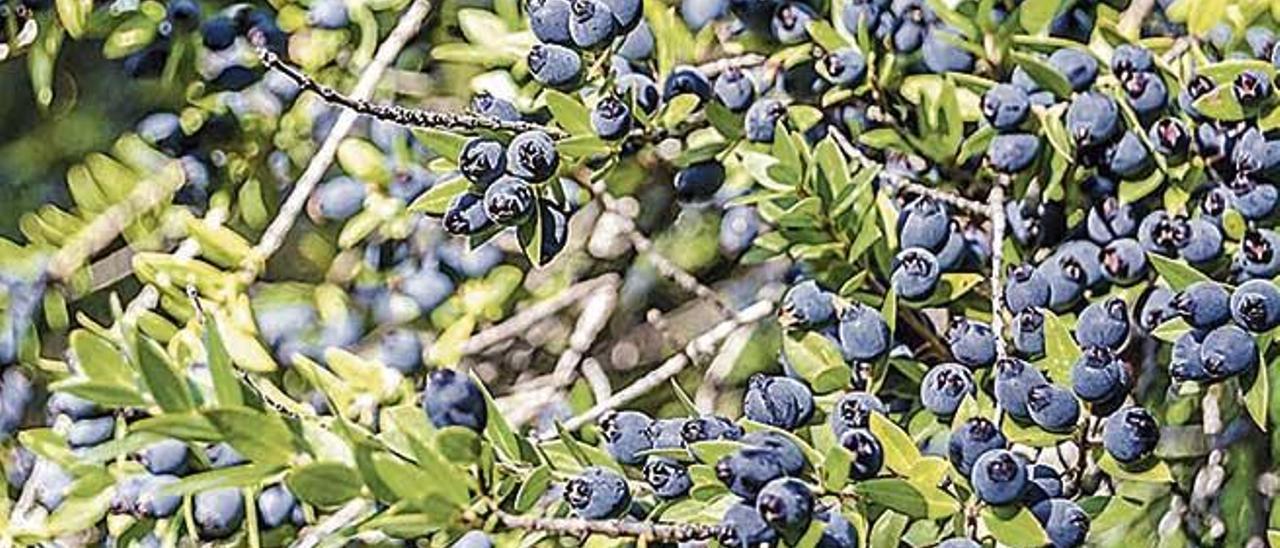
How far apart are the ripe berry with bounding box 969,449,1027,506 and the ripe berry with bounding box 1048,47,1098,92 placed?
0.88ft

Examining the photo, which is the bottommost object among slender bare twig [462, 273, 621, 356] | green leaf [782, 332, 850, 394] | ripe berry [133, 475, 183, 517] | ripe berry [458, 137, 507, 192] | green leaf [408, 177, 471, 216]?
slender bare twig [462, 273, 621, 356]

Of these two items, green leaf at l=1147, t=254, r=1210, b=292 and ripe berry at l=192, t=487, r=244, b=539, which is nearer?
green leaf at l=1147, t=254, r=1210, b=292

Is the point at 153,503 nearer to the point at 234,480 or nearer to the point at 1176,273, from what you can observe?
the point at 234,480

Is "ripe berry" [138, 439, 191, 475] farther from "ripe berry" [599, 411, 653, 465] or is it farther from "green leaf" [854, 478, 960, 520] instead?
"green leaf" [854, 478, 960, 520]

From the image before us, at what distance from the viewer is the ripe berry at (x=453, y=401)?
74cm

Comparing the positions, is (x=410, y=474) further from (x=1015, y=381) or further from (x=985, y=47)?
(x=985, y=47)

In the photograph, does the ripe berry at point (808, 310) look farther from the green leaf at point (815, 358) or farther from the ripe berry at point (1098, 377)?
the ripe berry at point (1098, 377)

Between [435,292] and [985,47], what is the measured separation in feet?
1.39

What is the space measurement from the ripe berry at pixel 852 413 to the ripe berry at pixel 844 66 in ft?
0.78

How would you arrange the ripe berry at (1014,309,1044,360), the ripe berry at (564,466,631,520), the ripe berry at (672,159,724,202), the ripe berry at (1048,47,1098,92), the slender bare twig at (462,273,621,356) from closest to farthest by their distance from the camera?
the ripe berry at (564,466,631,520)
the ripe berry at (1014,309,1044,360)
the ripe berry at (1048,47,1098,92)
the ripe berry at (672,159,724,202)
the slender bare twig at (462,273,621,356)

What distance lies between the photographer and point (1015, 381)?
810 mm

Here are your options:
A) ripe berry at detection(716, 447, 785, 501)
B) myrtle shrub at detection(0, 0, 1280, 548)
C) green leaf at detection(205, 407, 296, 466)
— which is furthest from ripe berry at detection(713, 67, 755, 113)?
green leaf at detection(205, 407, 296, 466)

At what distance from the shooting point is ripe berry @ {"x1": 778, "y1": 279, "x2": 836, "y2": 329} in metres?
0.93

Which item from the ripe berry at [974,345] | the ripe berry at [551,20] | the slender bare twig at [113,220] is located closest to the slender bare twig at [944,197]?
the ripe berry at [974,345]
